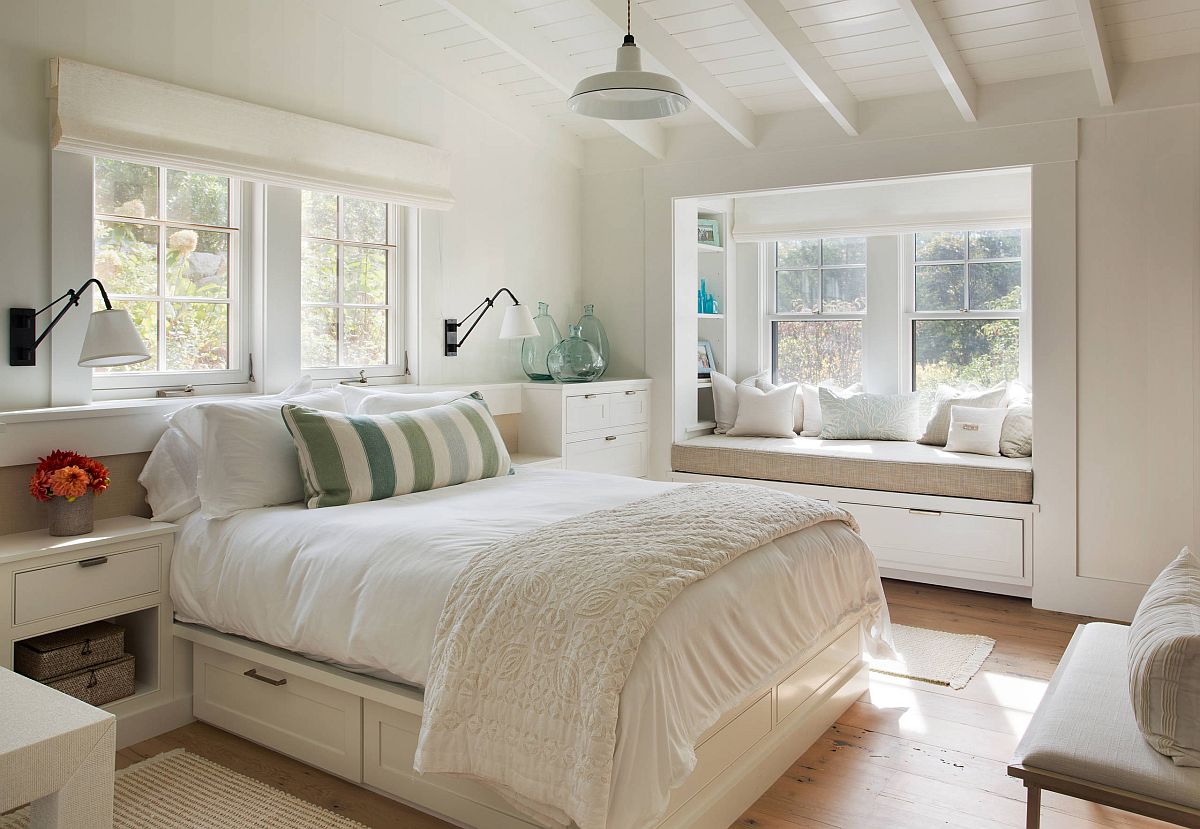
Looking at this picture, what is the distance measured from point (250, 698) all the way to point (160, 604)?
0.43m

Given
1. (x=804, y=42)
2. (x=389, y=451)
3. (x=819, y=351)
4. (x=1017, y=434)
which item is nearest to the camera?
(x=389, y=451)

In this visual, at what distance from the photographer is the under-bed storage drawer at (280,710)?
2502 mm

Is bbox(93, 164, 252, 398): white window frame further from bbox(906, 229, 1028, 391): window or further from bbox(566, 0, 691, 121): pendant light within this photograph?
bbox(906, 229, 1028, 391): window

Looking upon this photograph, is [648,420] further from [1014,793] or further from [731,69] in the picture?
[1014,793]

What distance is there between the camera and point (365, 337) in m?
4.15

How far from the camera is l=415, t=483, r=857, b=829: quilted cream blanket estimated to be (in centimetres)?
184

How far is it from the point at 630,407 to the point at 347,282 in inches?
68.9

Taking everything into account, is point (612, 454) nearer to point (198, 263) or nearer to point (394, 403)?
point (394, 403)

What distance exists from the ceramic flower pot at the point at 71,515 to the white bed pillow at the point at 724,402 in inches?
144

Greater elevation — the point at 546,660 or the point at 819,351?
the point at 819,351

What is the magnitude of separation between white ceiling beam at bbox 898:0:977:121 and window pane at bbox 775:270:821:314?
1678 mm

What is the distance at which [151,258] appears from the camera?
129 inches

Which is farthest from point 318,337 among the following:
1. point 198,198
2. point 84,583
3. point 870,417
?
point 870,417

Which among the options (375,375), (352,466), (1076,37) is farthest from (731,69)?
(352,466)
